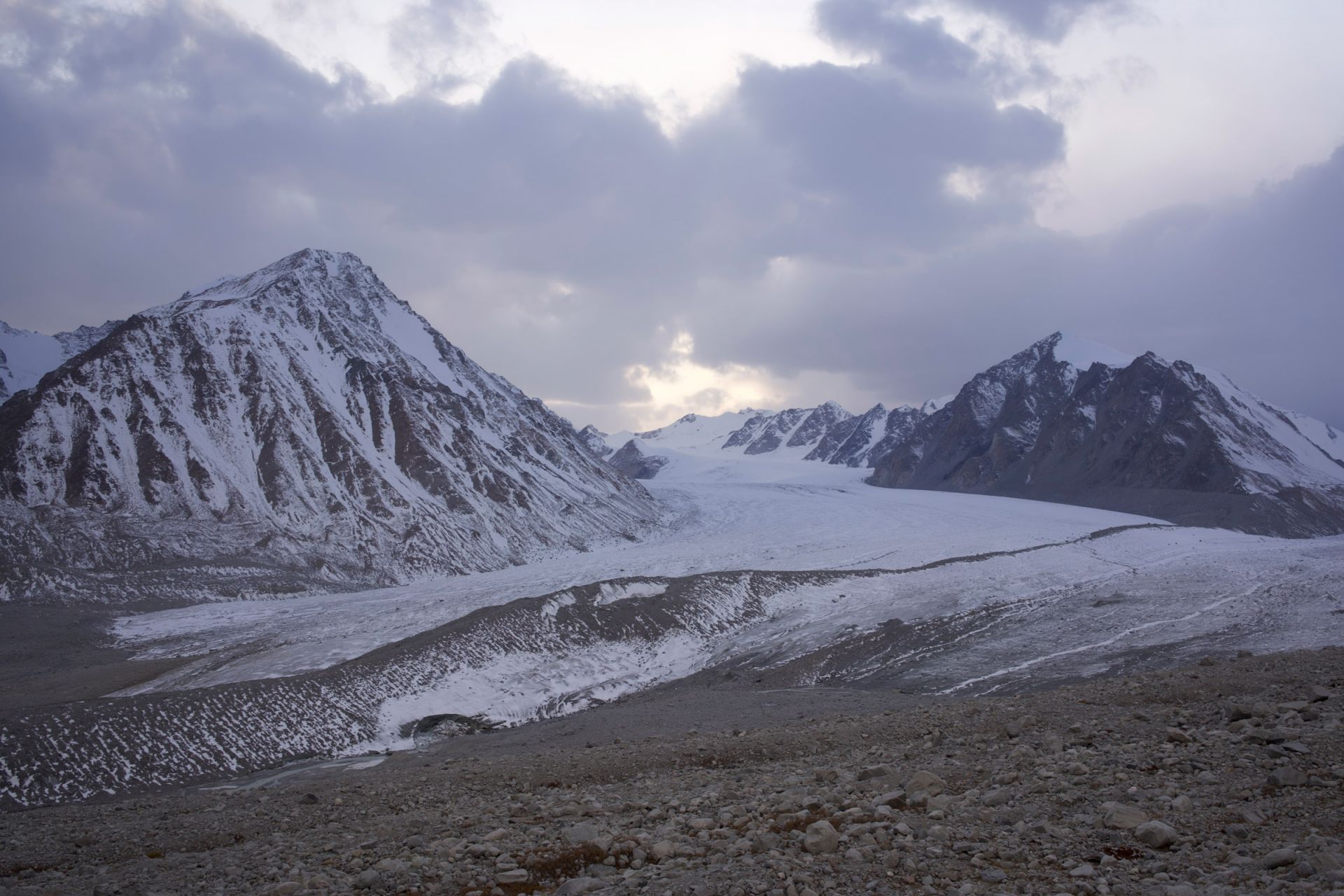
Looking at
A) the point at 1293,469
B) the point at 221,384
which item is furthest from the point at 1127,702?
the point at 1293,469

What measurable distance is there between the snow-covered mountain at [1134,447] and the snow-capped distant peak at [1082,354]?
0.41 m

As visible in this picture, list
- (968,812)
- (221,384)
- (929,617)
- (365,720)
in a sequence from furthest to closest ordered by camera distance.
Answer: (221,384) → (929,617) → (365,720) → (968,812)

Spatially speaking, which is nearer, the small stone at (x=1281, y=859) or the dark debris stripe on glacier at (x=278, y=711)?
the small stone at (x=1281, y=859)

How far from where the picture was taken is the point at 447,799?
1281 cm

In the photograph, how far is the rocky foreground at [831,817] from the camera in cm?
702

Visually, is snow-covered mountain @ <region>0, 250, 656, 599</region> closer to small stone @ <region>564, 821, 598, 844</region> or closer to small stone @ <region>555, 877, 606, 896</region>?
small stone @ <region>564, 821, 598, 844</region>

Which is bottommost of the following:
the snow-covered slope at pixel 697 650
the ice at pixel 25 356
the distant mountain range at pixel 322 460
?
the snow-covered slope at pixel 697 650

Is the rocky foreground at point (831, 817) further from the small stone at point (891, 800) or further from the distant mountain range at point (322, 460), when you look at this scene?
the distant mountain range at point (322, 460)

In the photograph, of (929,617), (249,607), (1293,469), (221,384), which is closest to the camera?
(929,617)

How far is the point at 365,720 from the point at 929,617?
22.9 m

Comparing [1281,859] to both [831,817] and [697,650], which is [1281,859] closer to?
[831,817]

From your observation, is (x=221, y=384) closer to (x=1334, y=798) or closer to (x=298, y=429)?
(x=298, y=429)

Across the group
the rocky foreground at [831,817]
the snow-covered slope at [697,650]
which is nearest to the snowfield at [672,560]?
the snow-covered slope at [697,650]

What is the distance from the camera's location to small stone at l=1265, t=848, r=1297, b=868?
6258 mm
